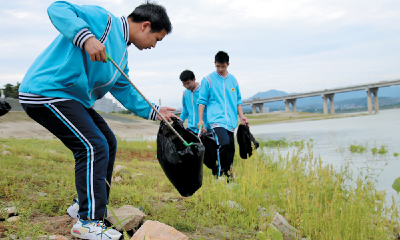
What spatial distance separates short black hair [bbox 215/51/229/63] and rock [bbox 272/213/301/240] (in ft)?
9.43

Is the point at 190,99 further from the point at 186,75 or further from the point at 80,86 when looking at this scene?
the point at 80,86

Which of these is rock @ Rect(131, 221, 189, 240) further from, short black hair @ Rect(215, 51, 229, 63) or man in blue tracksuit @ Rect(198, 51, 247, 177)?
short black hair @ Rect(215, 51, 229, 63)

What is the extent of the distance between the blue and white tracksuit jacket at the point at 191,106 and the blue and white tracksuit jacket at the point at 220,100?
3.66ft

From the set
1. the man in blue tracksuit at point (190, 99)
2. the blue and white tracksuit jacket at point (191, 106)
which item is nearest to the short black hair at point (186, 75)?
the man in blue tracksuit at point (190, 99)

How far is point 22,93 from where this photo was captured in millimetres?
2113

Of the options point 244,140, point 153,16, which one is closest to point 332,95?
point 244,140

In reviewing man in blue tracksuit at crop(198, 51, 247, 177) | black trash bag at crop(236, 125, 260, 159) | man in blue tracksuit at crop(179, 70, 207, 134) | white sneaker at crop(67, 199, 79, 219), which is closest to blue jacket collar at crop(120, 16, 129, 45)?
white sneaker at crop(67, 199, 79, 219)

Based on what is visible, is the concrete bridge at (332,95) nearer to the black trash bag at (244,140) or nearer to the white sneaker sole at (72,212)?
the black trash bag at (244,140)

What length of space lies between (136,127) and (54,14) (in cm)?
2934

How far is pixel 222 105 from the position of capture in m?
4.73

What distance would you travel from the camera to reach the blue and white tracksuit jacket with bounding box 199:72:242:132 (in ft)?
15.2

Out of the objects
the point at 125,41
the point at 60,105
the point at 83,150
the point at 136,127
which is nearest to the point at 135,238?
the point at 83,150

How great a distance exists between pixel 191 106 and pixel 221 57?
1.62 meters

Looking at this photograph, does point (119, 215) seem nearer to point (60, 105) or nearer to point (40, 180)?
point (60, 105)
